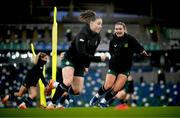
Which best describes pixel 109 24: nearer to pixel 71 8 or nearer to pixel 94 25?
pixel 71 8

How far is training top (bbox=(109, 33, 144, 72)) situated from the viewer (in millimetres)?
5926

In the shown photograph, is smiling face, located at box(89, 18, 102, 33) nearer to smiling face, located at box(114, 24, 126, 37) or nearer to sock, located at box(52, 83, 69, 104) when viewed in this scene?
smiling face, located at box(114, 24, 126, 37)

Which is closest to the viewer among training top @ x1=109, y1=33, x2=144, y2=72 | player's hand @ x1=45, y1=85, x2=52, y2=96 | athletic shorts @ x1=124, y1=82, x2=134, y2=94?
training top @ x1=109, y1=33, x2=144, y2=72

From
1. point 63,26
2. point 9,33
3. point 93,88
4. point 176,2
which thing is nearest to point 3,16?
point 9,33

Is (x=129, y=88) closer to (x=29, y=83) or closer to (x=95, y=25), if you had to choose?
(x=29, y=83)

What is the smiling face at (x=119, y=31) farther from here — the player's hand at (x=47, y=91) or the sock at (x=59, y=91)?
the player's hand at (x=47, y=91)

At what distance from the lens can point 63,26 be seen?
8.83m

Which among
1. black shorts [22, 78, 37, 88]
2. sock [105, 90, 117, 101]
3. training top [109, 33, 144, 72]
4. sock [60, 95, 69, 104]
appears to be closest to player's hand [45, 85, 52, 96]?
sock [60, 95, 69, 104]

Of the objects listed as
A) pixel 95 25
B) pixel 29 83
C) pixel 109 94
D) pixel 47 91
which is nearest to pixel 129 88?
pixel 29 83

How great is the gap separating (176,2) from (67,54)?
426 cm

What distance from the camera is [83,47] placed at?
5277 millimetres

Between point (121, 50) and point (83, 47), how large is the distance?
2.75 ft

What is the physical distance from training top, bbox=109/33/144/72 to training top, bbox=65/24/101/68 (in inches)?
14.6

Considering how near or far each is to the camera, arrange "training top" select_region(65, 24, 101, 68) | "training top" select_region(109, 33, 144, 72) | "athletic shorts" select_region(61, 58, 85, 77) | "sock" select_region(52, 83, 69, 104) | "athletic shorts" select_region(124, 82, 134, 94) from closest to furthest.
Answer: "training top" select_region(65, 24, 101, 68) < "athletic shorts" select_region(61, 58, 85, 77) < "sock" select_region(52, 83, 69, 104) < "training top" select_region(109, 33, 144, 72) < "athletic shorts" select_region(124, 82, 134, 94)
